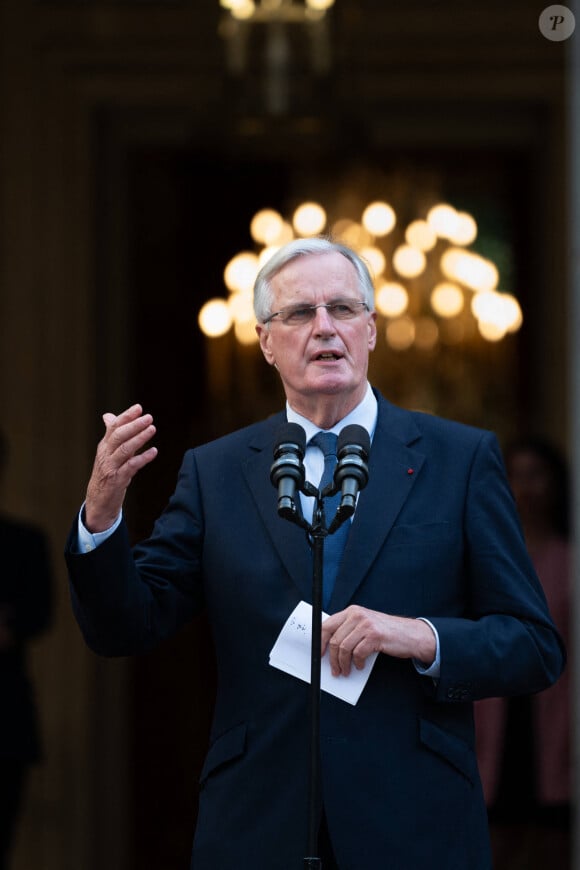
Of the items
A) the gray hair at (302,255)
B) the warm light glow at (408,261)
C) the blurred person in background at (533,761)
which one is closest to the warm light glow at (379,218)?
the warm light glow at (408,261)

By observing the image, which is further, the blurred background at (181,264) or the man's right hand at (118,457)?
the blurred background at (181,264)

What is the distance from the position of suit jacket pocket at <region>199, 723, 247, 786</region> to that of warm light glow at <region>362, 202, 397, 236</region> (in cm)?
472

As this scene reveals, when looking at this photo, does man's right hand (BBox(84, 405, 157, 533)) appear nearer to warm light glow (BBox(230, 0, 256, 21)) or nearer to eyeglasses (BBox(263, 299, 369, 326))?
eyeglasses (BBox(263, 299, 369, 326))

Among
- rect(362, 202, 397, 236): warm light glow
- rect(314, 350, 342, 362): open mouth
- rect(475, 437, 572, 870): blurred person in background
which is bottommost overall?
rect(475, 437, 572, 870): blurred person in background

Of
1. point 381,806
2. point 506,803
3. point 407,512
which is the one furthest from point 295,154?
point 381,806

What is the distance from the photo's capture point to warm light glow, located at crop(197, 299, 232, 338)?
727 cm

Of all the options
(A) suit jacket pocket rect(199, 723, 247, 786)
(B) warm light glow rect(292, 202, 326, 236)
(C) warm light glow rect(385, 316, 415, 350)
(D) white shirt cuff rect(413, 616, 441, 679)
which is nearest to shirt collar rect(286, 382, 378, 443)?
(D) white shirt cuff rect(413, 616, 441, 679)

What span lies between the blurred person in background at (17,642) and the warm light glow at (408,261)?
2525 millimetres

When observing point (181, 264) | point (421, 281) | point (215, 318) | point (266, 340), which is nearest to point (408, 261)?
point (421, 281)

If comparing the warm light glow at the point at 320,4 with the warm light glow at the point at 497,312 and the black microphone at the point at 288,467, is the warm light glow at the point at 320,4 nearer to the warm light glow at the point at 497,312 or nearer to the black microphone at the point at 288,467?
the warm light glow at the point at 497,312

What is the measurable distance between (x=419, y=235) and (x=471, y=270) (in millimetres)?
304

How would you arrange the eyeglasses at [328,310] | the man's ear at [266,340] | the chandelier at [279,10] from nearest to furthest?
1. the eyeglasses at [328,310]
2. the man's ear at [266,340]
3. the chandelier at [279,10]

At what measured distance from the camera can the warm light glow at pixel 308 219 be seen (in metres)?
7.41

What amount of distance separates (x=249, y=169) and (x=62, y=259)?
106 centimetres
